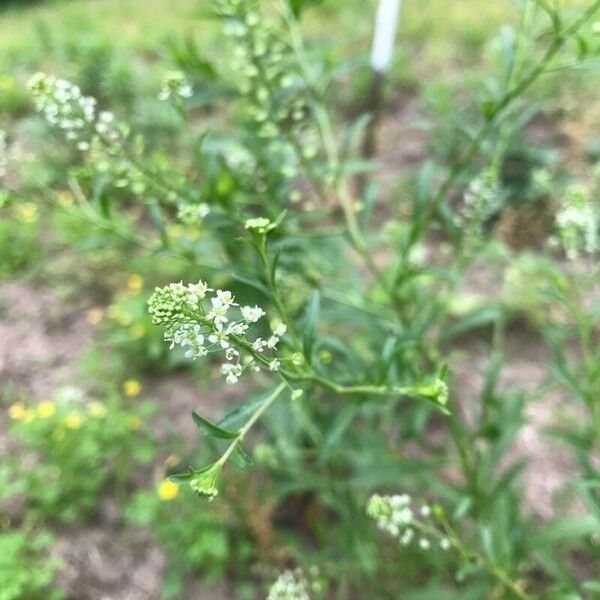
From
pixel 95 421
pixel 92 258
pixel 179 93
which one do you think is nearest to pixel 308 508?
pixel 95 421

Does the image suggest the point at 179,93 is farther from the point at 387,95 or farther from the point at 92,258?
the point at 387,95

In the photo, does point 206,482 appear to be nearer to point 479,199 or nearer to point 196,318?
point 196,318

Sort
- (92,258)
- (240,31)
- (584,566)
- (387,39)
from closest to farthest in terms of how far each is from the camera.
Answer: (240,31) < (584,566) < (387,39) < (92,258)

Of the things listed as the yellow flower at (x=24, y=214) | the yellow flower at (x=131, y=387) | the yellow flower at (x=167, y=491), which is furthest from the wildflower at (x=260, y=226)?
the yellow flower at (x=24, y=214)

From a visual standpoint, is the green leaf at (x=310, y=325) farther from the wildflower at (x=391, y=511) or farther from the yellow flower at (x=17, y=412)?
the yellow flower at (x=17, y=412)

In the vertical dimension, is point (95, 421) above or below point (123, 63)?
below

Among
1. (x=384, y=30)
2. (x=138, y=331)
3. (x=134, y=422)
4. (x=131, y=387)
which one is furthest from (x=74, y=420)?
(x=384, y=30)
